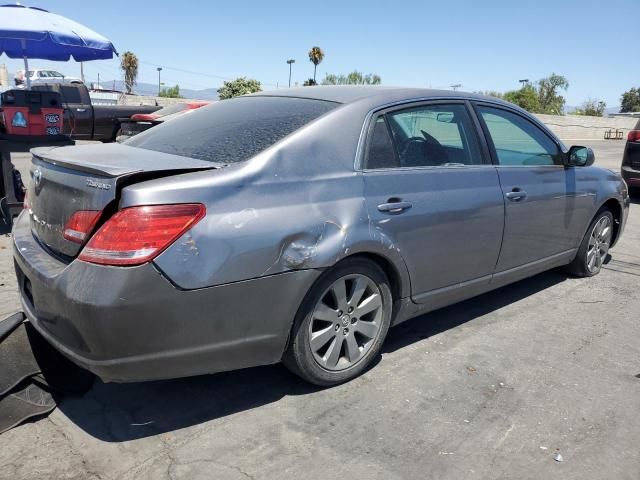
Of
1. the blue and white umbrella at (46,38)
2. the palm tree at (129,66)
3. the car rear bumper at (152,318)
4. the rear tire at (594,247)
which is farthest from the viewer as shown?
the palm tree at (129,66)

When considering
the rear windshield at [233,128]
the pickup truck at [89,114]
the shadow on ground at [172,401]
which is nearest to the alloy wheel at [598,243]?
the rear windshield at [233,128]

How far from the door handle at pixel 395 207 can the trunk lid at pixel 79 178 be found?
954 mm

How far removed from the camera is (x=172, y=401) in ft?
10.0

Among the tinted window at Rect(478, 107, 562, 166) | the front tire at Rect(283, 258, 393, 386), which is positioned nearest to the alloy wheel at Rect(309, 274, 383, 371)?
the front tire at Rect(283, 258, 393, 386)

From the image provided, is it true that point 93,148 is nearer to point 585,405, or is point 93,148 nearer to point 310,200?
point 310,200

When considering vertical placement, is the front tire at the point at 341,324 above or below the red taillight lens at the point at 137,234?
below

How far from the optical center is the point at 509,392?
128 inches

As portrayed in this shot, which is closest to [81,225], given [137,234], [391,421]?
[137,234]

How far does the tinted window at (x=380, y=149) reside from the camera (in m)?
3.26

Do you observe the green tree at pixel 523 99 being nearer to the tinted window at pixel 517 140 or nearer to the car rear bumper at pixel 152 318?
the tinted window at pixel 517 140

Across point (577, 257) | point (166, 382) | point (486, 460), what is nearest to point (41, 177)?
point (166, 382)

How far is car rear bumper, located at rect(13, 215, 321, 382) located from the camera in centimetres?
241

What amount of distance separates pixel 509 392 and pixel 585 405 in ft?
1.29

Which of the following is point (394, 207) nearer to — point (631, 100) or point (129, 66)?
point (129, 66)
